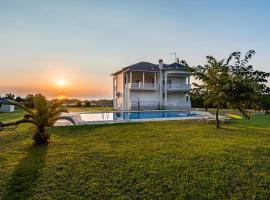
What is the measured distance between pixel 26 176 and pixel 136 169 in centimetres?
271

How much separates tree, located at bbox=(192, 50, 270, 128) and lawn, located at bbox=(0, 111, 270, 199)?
3.41m

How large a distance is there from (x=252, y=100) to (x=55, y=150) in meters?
9.92

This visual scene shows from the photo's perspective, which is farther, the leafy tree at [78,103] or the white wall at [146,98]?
the leafy tree at [78,103]

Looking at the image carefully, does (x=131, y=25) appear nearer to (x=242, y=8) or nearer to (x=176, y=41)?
(x=176, y=41)

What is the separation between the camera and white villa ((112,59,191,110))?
31.1m

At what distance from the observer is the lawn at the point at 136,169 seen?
5164 millimetres

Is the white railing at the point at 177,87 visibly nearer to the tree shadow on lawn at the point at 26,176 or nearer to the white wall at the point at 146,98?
the white wall at the point at 146,98

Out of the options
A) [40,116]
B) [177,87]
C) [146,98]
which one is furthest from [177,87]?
[40,116]

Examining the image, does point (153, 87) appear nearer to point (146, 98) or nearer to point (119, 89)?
point (146, 98)

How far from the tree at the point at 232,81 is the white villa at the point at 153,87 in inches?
675

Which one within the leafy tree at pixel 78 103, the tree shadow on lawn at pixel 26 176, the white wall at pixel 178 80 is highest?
the white wall at pixel 178 80

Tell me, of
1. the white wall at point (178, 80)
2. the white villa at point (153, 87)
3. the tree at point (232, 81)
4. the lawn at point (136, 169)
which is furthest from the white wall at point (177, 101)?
the lawn at point (136, 169)

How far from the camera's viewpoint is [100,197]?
4953 millimetres

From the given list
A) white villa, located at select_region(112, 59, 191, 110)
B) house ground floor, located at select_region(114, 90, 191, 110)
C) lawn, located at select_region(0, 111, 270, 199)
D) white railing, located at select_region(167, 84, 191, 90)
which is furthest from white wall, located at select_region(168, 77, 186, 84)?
lawn, located at select_region(0, 111, 270, 199)
